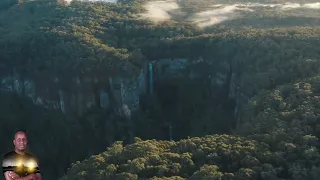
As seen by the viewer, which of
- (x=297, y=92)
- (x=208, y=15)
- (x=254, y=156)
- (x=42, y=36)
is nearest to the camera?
(x=254, y=156)

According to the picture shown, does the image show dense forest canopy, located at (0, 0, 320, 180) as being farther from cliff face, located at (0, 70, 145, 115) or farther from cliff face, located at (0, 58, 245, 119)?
cliff face, located at (0, 70, 145, 115)

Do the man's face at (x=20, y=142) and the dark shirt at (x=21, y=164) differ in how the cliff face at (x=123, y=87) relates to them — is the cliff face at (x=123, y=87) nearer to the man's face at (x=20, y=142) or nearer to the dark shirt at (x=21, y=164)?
the man's face at (x=20, y=142)

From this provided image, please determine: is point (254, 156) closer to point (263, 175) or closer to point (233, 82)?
point (263, 175)

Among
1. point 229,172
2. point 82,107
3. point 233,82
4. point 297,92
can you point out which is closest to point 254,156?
point 229,172

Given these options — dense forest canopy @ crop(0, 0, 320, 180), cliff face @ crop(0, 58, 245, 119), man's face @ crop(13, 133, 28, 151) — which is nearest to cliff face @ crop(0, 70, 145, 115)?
cliff face @ crop(0, 58, 245, 119)


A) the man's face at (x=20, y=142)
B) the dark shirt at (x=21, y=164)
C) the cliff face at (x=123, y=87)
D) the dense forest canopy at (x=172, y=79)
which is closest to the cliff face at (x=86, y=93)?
the cliff face at (x=123, y=87)

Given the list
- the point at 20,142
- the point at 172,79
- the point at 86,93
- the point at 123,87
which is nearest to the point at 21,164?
the point at 20,142
